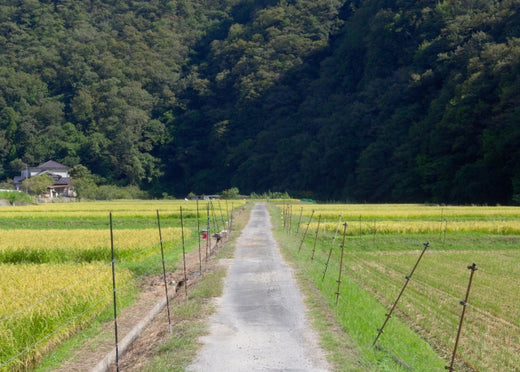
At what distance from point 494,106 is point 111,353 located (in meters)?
43.2

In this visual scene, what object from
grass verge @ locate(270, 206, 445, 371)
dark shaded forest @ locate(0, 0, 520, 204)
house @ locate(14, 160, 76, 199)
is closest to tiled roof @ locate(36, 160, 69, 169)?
house @ locate(14, 160, 76, 199)

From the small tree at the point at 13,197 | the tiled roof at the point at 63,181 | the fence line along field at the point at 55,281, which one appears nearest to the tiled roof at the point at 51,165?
the tiled roof at the point at 63,181

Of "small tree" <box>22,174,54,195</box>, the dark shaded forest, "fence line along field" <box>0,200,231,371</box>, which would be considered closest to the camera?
"fence line along field" <box>0,200,231,371</box>

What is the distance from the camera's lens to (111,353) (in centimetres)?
676

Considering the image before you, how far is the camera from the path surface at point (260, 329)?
19.5ft

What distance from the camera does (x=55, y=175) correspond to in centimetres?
7594

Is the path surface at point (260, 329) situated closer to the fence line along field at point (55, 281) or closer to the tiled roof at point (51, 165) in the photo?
the fence line along field at point (55, 281)

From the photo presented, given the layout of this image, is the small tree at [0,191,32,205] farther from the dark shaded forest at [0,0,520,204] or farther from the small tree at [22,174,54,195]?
Answer: the dark shaded forest at [0,0,520,204]

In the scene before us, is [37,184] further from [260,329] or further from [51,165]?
[260,329]

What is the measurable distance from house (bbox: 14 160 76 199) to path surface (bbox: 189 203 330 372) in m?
67.9

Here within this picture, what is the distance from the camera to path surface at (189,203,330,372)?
5943 mm

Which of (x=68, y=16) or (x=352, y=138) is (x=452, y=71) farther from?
(x=68, y=16)

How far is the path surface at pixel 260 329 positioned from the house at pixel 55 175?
223ft

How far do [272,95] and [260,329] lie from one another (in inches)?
3150
